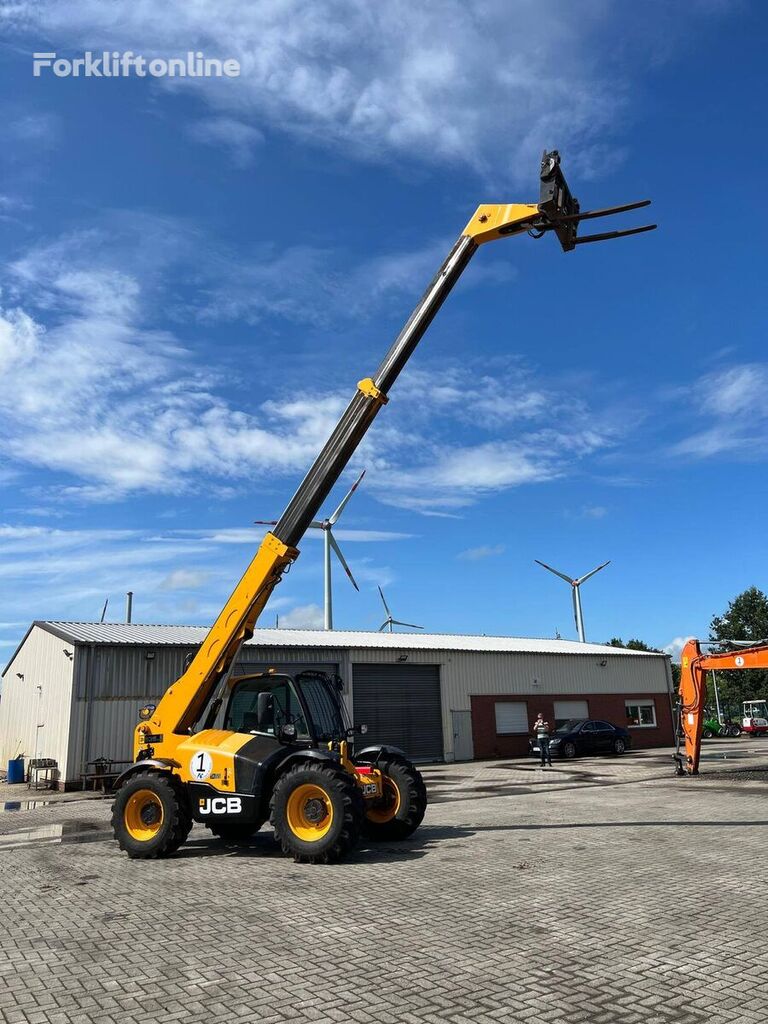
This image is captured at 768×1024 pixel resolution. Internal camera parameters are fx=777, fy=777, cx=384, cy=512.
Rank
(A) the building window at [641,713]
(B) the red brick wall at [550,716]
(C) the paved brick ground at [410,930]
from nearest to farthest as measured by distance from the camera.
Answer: (C) the paved brick ground at [410,930]
(B) the red brick wall at [550,716]
(A) the building window at [641,713]

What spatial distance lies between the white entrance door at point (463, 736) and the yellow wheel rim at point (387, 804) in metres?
20.1

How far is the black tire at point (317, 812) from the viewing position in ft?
29.6

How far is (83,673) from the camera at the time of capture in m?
22.1

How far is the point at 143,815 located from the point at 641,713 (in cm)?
3146

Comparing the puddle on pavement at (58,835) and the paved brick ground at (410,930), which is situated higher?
the paved brick ground at (410,930)

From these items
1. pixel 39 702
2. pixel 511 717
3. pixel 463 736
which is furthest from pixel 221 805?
pixel 511 717

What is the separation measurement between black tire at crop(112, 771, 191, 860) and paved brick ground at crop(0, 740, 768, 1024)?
0.94 ft

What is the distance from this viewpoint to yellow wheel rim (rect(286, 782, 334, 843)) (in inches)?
364

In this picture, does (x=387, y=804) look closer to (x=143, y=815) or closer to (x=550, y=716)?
(x=143, y=815)

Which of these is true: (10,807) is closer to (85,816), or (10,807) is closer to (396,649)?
(85,816)

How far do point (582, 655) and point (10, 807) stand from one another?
79.8 ft

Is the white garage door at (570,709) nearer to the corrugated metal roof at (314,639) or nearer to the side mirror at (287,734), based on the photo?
the corrugated metal roof at (314,639)

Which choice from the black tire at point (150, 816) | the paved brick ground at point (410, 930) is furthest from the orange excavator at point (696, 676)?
the black tire at point (150, 816)

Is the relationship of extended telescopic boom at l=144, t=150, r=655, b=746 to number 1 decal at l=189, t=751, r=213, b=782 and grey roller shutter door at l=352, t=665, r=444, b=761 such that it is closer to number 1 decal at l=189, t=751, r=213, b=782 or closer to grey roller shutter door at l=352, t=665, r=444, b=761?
number 1 decal at l=189, t=751, r=213, b=782
